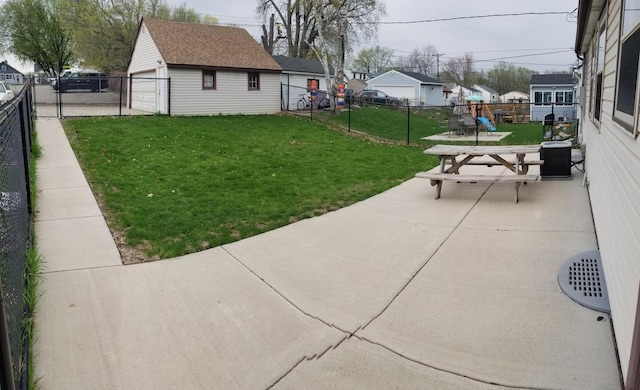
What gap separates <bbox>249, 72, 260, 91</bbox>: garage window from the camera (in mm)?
23541

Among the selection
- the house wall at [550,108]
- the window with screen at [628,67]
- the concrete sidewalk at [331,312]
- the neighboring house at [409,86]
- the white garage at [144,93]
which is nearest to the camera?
the concrete sidewalk at [331,312]

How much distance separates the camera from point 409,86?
161 ft

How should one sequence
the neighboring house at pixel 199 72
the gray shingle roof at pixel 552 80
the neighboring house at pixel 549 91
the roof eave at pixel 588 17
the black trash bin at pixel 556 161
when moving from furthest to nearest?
the gray shingle roof at pixel 552 80
the neighboring house at pixel 549 91
the neighboring house at pixel 199 72
the black trash bin at pixel 556 161
the roof eave at pixel 588 17

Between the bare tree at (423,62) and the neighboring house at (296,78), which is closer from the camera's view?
the neighboring house at (296,78)

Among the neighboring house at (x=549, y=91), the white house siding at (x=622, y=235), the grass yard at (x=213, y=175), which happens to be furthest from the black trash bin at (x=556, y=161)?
the neighboring house at (x=549, y=91)

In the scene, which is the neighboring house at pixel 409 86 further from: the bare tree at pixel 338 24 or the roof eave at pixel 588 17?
the roof eave at pixel 588 17

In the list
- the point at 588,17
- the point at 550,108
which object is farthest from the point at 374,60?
the point at 588,17

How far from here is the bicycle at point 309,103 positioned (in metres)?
28.8

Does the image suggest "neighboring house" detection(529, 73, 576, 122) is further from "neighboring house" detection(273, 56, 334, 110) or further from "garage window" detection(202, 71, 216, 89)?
"garage window" detection(202, 71, 216, 89)

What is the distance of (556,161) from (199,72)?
16.7 metres

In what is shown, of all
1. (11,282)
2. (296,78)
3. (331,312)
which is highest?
(296,78)

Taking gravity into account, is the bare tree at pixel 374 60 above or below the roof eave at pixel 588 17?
above

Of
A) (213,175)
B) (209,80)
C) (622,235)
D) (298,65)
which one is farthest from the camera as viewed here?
(298,65)

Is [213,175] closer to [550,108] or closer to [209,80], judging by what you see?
[209,80]
